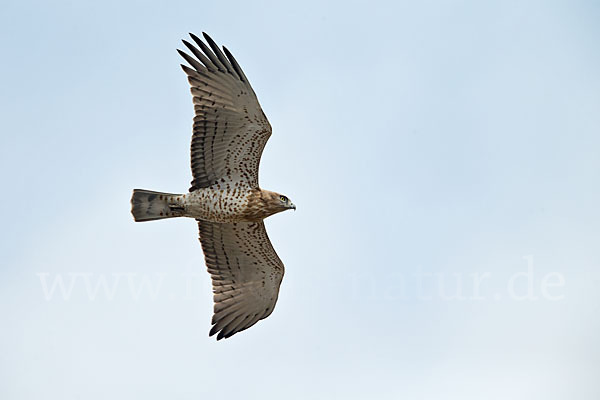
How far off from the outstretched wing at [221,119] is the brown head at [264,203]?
1.41ft

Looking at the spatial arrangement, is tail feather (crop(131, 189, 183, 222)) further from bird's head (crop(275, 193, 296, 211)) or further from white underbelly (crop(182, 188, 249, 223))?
bird's head (crop(275, 193, 296, 211))

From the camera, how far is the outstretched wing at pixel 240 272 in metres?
17.8

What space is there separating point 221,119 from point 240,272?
119 inches

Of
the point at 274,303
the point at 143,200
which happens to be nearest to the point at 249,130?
the point at 143,200

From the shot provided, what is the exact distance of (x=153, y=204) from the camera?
16969mm

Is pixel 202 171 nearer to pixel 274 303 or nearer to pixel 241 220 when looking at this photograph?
pixel 241 220

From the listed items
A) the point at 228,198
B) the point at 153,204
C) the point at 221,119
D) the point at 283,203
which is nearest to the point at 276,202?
the point at 283,203

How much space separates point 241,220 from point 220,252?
Answer: 1.15m

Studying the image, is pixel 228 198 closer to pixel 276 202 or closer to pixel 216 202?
pixel 216 202

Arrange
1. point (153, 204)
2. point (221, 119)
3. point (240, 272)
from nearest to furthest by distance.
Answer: point (221, 119)
point (153, 204)
point (240, 272)

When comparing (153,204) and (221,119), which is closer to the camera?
(221,119)

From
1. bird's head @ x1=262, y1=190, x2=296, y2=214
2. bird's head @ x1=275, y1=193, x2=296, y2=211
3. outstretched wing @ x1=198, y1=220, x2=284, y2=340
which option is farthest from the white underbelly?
outstretched wing @ x1=198, y1=220, x2=284, y2=340

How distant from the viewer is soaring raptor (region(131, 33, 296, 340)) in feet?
54.3

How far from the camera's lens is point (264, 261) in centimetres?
1809
